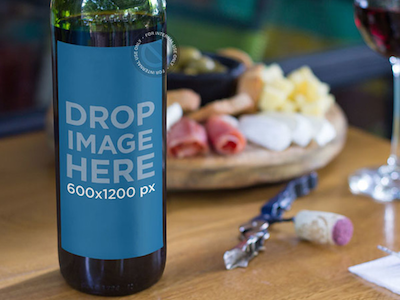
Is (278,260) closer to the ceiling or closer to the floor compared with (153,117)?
closer to the floor

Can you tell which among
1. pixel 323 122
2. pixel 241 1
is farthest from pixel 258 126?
pixel 241 1

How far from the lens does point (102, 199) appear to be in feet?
1.91

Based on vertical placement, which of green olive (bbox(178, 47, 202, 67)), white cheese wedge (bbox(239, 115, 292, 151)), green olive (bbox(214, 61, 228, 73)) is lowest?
white cheese wedge (bbox(239, 115, 292, 151))

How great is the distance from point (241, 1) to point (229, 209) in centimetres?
106

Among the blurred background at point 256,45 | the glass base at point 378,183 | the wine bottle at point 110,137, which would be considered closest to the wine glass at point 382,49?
the glass base at point 378,183

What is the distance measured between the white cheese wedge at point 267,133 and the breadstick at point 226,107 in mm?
44

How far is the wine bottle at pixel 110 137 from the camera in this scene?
0.56 metres

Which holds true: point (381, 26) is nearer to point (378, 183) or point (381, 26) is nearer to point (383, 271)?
point (378, 183)

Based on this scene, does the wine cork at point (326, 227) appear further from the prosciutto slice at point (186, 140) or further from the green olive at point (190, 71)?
the green olive at point (190, 71)

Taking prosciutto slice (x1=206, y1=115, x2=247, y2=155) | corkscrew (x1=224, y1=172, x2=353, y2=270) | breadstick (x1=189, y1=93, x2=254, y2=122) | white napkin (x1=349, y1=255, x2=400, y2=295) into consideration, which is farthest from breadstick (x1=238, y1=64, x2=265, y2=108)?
white napkin (x1=349, y1=255, x2=400, y2=295)

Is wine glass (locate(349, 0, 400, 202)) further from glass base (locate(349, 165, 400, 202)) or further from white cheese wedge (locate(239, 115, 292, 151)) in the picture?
white cheese wedge (locate(239, 115, 292, 151))

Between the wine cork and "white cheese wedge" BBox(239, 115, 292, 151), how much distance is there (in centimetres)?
21

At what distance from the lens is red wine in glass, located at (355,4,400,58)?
0.86m

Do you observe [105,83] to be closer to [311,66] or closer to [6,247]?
[6,247]
